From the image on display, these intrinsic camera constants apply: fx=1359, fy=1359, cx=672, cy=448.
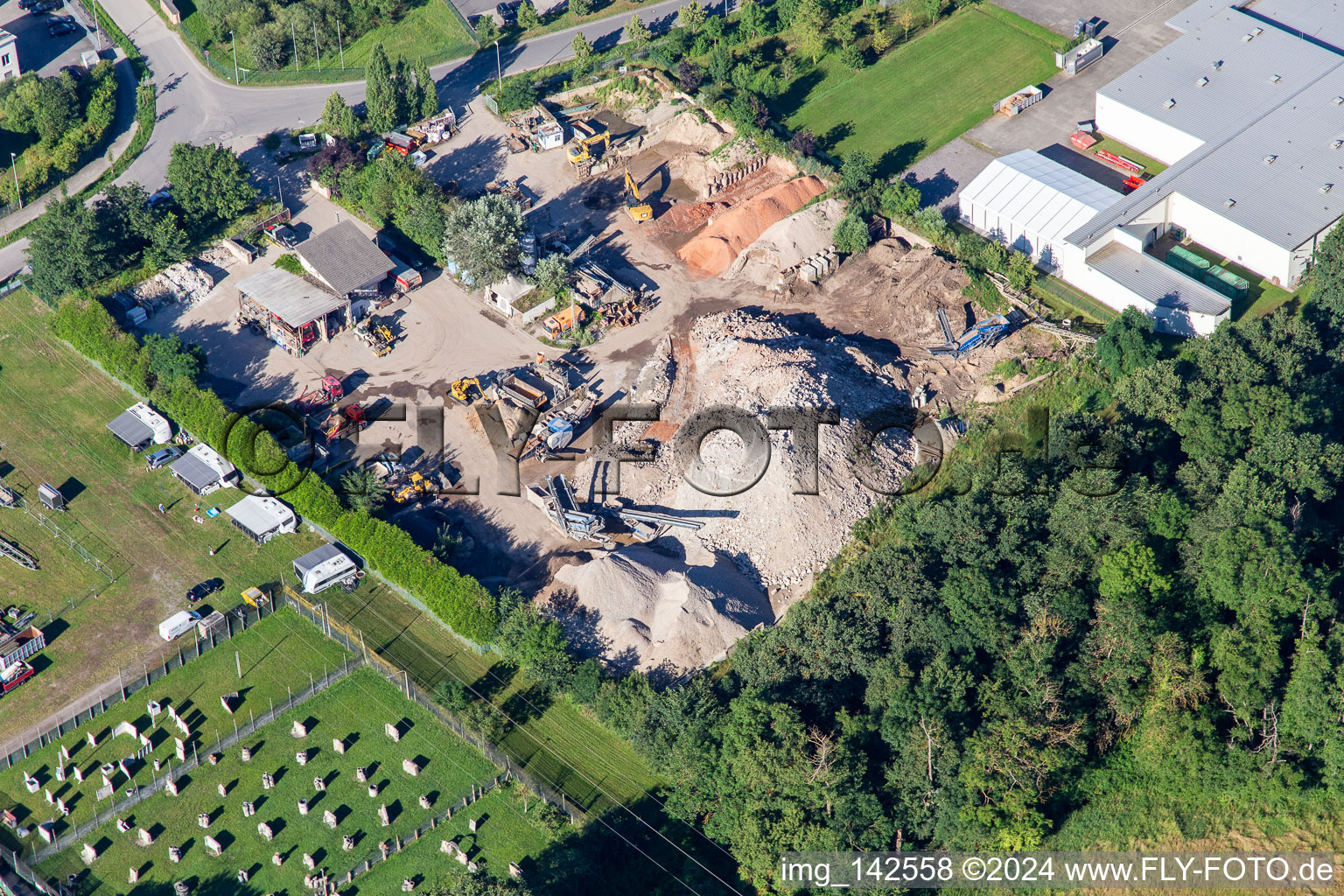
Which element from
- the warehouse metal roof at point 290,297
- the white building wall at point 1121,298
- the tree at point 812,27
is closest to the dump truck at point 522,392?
the warehouse metal roof at point 290,297

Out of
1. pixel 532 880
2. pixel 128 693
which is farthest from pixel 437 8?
pixel 532 880

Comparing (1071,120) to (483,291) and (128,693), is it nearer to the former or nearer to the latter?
(483,291)

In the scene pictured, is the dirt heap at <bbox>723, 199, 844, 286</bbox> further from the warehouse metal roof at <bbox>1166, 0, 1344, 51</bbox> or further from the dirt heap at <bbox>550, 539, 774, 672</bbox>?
the warehouse metal roof at <bbox>1166, 0, 1344, 51</bbox>

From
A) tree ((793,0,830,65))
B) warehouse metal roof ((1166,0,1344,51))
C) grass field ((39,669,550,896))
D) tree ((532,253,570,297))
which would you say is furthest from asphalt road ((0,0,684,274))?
grass field ((39,669,550,896))

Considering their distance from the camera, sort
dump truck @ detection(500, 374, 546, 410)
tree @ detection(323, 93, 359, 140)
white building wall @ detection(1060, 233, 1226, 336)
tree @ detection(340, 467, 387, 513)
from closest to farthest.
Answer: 1. tree @ detection(340, 467, 387, 513)
2. dump truck @ detection(500, 374, 546, 410)
3. white building wall @ detection(1060, 233, 1226, 336)
4. tree @ detection(323, 93, 359, 140)

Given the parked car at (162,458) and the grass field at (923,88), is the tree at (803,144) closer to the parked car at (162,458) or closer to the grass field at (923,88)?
the grass field at (923,88)

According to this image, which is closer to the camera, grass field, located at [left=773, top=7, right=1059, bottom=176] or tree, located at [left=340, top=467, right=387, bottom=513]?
tree, located at [left=340, top=467, right=387, bottom=513]

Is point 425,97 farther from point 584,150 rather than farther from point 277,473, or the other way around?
point 277,473
